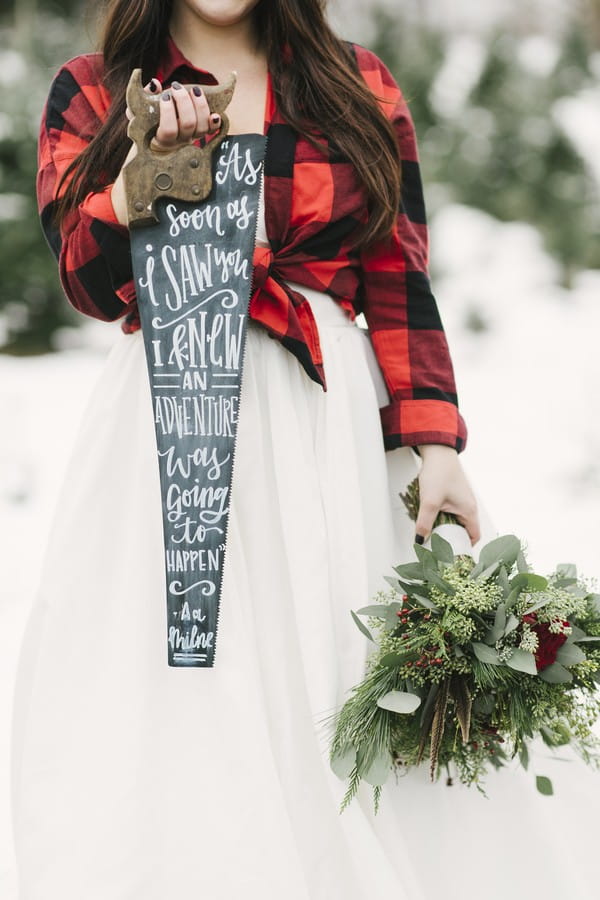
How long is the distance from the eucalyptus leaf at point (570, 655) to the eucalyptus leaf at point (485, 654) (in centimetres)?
9

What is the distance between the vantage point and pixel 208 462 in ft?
4.26

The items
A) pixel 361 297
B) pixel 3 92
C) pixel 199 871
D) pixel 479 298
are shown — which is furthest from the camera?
pixel 479 298

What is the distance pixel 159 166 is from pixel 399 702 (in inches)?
28.6

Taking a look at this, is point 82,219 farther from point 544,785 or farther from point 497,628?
point 544,785

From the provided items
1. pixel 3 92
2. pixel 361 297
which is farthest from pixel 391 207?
pixel 3 92

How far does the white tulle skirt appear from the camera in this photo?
1.29 metres

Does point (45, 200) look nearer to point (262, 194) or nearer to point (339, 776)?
point (262, 194)

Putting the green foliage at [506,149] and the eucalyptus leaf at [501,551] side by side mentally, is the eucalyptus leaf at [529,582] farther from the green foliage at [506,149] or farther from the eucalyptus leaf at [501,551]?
the green foliage at [506,149]

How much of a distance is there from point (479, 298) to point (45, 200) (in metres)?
5.01

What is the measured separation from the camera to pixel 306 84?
1549mm

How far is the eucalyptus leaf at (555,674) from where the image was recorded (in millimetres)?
1283

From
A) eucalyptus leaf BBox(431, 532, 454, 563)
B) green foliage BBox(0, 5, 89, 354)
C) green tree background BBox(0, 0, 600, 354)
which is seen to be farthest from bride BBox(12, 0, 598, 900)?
green tree background BBox(0, 0, 600, 354)

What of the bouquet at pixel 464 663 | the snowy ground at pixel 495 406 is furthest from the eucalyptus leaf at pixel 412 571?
the snowy ground at pixel 495 406

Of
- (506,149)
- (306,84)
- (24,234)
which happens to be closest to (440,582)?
(306,84)
